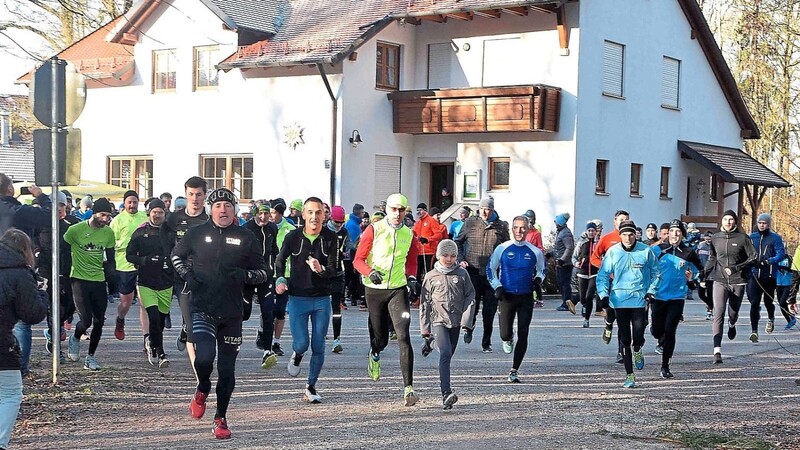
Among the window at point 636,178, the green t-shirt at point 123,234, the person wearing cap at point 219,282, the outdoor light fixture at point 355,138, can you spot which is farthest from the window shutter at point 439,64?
→ the person wearing cap at point 219,282


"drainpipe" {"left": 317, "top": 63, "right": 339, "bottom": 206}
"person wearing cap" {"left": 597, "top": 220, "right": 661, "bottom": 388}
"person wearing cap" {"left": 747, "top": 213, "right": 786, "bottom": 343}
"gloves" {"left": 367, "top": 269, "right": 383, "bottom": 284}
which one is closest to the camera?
"gloves" {"left": 367, "top": 269, "right": 383, "bottom": 284}

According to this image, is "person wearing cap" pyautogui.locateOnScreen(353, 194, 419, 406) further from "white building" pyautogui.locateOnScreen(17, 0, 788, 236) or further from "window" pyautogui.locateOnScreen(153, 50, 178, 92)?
"window" pyautogui.locateOnScreen(153, 50, 178, 92)

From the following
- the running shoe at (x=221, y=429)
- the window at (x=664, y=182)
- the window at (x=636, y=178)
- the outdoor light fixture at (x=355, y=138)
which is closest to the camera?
the running shoe at (x=221, y=429)

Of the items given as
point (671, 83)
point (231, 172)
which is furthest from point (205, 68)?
point (671, 83)

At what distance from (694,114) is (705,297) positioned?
629 inches

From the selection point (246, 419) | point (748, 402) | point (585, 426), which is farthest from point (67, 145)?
point (748, 402)

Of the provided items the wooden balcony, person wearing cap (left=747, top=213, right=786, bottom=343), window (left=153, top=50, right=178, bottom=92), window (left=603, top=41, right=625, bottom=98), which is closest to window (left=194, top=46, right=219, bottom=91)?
window (left=153, top=50, right=178, bottom=92)

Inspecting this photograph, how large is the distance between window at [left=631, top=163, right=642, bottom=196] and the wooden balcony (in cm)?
404

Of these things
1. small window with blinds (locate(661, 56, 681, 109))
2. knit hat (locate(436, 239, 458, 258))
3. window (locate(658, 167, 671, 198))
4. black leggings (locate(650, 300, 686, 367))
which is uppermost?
small window with blinds (locate(661, 56, 681, 109))

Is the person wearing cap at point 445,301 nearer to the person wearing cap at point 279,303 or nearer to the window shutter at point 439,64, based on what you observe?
the person wearing cap at point 279,303

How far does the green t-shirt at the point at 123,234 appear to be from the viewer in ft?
41.7

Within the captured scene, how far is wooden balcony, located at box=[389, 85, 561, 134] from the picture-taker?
2642 cm

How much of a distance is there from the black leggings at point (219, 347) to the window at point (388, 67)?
2082 centimetres

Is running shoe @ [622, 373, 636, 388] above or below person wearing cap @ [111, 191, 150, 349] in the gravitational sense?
below
